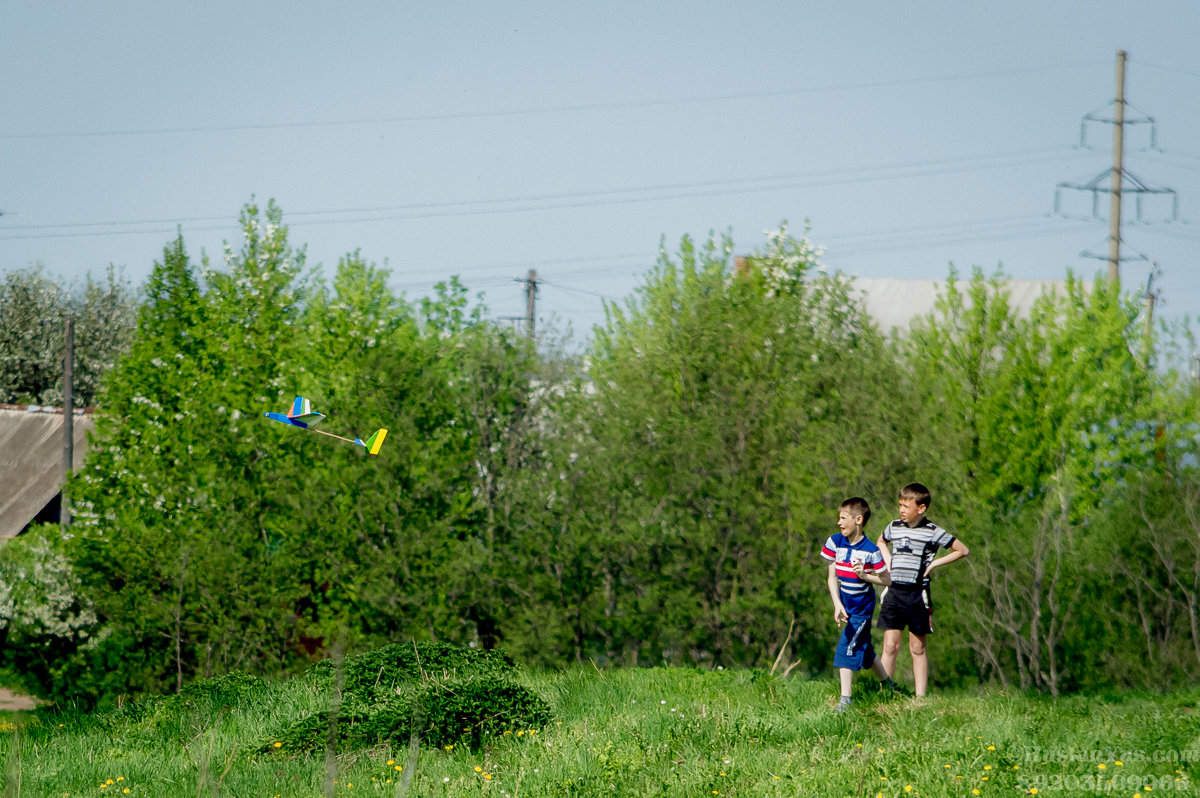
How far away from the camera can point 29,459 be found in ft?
112

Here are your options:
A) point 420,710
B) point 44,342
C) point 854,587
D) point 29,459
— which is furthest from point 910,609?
point 44,342

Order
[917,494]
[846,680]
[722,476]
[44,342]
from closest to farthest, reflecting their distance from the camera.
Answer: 1. [846,680]
2. [917,494]
3. [722,476]
4. [44,342]

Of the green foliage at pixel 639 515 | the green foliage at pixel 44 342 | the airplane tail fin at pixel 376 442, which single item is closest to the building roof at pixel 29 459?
the green foliage at pixel 44 342

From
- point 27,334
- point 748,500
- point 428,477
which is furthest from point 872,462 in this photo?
point 27,334

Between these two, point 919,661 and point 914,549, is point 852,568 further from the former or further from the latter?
point 919,661

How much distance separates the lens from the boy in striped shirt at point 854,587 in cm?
766

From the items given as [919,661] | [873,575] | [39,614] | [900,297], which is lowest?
[39,614]

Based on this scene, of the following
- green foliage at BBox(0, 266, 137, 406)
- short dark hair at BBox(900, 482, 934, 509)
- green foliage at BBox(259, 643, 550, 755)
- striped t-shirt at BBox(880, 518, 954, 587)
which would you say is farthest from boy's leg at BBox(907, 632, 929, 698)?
green foliage at BBox(0, 266, 137, 406)

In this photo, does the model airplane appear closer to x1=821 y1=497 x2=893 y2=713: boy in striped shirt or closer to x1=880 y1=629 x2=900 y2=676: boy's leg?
x1=821 y1=497 x2=893 y2=713: boy in striped shirt

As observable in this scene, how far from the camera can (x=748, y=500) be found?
16906 mm

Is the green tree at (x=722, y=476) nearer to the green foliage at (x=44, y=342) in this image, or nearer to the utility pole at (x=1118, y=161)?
the utility pole at (x=1118, y=161)

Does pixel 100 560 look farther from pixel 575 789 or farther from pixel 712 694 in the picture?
pixel 575 789

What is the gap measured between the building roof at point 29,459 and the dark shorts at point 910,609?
96.6 feet

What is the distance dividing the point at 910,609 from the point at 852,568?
0.60 meters
